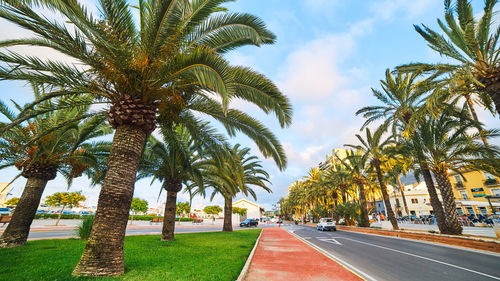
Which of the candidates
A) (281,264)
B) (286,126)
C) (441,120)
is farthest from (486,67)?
(281,264)

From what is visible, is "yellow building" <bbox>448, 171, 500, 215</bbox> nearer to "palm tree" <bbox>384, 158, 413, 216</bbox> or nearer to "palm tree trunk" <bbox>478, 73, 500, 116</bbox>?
"palm tree" <bbox>384, 158, 413, 216</bbox>

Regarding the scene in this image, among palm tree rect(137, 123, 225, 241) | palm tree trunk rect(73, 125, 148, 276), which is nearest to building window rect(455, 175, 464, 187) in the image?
palm tree rect(137, 123, 225, 241)

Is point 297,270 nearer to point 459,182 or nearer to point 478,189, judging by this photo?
point 478,189

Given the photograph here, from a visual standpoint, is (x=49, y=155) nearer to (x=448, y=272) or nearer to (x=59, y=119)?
(x=59, y=119)

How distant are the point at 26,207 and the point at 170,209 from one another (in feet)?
21.3

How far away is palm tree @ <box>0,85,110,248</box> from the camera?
329 inches

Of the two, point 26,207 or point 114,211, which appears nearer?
point 114,211

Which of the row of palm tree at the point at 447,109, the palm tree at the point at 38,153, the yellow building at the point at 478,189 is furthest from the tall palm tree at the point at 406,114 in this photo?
the yellow building at the point at 478,189

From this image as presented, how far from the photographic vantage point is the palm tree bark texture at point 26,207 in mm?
8373

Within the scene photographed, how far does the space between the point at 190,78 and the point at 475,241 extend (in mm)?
15197

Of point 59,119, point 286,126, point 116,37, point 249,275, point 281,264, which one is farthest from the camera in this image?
point 59,119

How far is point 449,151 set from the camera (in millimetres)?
14664

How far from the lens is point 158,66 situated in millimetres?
5781

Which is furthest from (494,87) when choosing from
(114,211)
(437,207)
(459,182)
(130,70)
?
(459,182)
